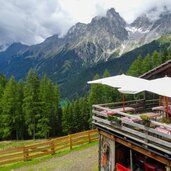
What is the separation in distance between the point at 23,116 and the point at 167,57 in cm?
3003

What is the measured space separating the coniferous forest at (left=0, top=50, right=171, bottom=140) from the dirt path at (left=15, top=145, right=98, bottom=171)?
31049 millimetres

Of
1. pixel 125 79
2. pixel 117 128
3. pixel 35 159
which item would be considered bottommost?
pixel 35 159

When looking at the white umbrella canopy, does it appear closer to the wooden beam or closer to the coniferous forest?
the wooden beam

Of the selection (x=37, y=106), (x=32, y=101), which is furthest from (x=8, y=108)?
(x=37, y=106)

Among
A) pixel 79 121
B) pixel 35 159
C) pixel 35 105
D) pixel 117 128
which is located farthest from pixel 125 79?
pixel 79 121

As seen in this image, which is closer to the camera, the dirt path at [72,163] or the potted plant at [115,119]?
the potted plant at [115,119]

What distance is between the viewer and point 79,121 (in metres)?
73.4

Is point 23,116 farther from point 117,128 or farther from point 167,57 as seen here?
point 117,128

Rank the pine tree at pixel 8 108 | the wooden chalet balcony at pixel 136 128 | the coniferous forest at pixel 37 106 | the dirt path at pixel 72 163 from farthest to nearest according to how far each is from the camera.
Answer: the pine tree at pixel 8 108 < the coniferous forest at pixel 37 106 < the dirt path at pixel 72 163 < the wooden chalet balcony at pixel 136 128

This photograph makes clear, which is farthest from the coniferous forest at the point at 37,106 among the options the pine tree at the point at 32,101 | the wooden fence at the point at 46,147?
the wooden fence at the point at 46,147

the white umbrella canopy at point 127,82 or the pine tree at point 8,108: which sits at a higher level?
the white umbrella canopy at point 127,82

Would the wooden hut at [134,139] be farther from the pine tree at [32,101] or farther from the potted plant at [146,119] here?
the pine tree at [32,101]

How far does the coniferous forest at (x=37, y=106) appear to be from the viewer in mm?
60219

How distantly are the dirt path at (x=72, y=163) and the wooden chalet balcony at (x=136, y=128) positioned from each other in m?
6.46
